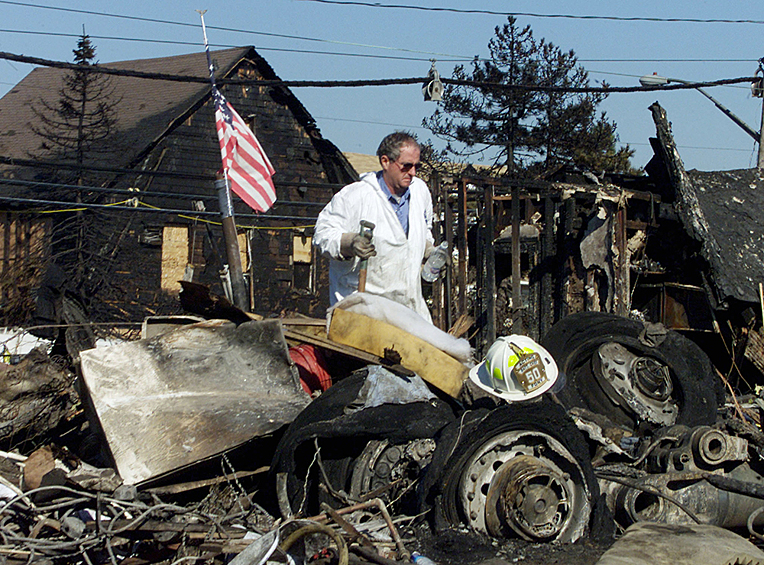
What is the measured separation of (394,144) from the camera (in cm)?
508

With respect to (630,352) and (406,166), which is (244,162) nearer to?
(406,166)

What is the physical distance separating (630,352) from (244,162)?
5808 millimetres

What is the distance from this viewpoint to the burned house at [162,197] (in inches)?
818

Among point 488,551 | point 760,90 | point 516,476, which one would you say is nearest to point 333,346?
point 516,476

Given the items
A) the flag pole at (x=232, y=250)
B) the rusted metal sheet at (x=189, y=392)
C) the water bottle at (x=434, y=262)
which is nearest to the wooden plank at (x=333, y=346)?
the rusted metal sheet at (x=189, y=392)

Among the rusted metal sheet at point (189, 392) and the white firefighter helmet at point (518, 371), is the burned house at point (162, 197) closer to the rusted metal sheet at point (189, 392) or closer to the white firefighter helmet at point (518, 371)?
the rusted metal sheet at point (189, 392)

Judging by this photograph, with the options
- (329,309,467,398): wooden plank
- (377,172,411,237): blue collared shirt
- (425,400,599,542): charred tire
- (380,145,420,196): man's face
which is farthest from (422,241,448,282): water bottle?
(425,400,599,542): charred tire

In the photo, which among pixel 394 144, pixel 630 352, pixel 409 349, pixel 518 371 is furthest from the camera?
pixel 630 352

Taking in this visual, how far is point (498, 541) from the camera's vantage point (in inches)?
138

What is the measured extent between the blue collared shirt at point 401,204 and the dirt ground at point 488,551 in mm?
2340

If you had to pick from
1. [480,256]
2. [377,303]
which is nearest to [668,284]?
[480,256]

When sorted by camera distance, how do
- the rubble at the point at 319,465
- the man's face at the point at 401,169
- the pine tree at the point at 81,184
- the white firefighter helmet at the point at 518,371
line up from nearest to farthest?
the rubble at the point at 319,465 → the white firefighter helmet at the point at 518,371 → the man's face at the point at 401,169 → the pine tree at the point at 81,184

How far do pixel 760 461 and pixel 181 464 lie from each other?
3.37 meters

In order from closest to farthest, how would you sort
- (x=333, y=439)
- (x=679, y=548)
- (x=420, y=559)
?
(x=420, y=559), (x=679, y=548), (x=333, y=439)
